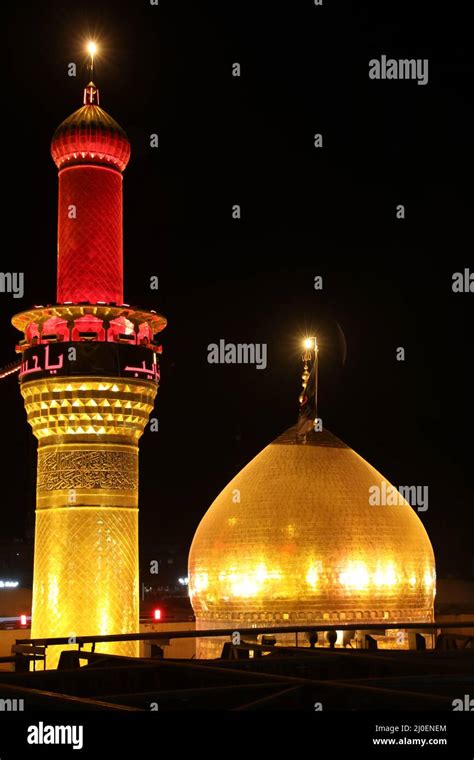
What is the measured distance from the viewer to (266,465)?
18656 millimetres

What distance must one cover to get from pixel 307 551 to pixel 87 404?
4.91 metres

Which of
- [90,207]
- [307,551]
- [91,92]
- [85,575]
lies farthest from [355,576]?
[91,92]

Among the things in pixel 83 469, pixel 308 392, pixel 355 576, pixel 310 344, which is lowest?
pixel 355 576

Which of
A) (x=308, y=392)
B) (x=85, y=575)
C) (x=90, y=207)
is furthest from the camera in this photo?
(x=308, y=392)

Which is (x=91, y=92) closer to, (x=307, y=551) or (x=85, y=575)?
(x=85, y=575)

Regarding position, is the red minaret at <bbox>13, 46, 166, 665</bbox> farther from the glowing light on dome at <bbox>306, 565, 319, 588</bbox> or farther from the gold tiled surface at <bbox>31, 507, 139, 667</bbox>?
the glowing light on dome at <bbox>306, 565, 319, 588</bbox>

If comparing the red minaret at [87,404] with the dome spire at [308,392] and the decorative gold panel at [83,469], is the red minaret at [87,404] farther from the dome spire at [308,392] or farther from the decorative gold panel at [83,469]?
the dome spire at [308,392]

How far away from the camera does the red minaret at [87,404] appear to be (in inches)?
544

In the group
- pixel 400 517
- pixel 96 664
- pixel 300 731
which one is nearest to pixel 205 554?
pixel 400 517

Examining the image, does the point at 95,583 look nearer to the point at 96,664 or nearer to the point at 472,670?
the point at 96,664

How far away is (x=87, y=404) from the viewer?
14.1 metres

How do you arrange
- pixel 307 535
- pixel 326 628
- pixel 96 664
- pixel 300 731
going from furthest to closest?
pixel 307 535 < pixel 326 628 < pixel 96 664 < pixel 300 731

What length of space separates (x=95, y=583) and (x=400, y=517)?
6.15 m

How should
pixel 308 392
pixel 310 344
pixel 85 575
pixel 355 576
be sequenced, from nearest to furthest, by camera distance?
pixel 85 575, pixel 355 576, pixel 308 392, pixel 310 344
